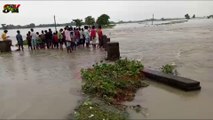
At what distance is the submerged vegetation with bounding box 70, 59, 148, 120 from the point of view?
6973 mm

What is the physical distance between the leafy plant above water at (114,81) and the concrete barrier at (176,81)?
1.48 feet

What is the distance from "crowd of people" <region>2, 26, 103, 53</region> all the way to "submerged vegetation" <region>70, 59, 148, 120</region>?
27.5ft

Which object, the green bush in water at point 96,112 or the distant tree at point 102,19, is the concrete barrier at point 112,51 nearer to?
the green bush in water at point 96,112

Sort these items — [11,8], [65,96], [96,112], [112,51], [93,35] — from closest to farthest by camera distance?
[96,112], [65,96], [112,51], [93,35], [11,8]

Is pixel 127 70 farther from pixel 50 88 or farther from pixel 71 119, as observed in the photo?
pixel 71 119

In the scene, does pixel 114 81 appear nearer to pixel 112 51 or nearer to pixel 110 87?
pixel 110 87

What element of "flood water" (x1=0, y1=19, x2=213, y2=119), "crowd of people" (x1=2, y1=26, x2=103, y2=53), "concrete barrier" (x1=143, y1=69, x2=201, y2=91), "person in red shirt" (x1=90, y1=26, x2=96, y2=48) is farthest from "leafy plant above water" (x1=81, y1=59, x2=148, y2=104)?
"person in red shirt" (x1=90, y1=26, x2=96, y2=48)

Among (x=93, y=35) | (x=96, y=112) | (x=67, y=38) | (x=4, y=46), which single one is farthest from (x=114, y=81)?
(x=4, y=46)

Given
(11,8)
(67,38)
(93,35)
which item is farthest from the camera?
(11,8)

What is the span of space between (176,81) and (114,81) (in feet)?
5.99

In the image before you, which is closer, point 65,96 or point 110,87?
point 65,96

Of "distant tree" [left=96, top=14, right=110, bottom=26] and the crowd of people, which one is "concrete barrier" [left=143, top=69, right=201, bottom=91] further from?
"distant tree" [left=96, top=14, right=110, bottom=26]

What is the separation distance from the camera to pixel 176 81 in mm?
9406

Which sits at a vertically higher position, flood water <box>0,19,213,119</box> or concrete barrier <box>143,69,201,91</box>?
concrete barrier <box>143,69,201,91</box>
